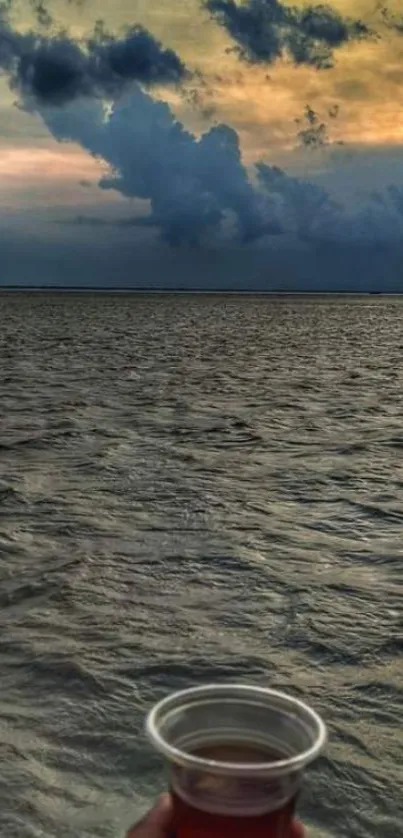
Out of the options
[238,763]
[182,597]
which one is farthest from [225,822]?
[182,597]

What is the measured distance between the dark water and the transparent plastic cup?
225cm

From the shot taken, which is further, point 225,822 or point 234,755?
point 234,755

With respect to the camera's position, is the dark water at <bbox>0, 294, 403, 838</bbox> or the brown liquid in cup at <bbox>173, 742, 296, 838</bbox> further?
the dark water at <bbox>0, 294, 403, 838</bbox>

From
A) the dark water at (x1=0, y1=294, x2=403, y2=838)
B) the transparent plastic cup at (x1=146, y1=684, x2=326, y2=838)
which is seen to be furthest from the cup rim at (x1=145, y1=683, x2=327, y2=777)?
the dark water at (x1=0, y1=294, x2=403, y2=838)

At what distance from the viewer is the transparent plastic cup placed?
2.09 metres

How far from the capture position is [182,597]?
7840 millimetres

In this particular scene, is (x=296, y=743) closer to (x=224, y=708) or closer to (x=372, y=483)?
(x=224, y=708)

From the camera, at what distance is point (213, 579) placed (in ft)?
27.4

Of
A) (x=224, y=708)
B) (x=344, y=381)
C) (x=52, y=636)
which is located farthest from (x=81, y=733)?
(x=344, y=381)

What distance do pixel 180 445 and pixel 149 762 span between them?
11.6m

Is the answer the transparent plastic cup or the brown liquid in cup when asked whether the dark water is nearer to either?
the transparent plastic cup

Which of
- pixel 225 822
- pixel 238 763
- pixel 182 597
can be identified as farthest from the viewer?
pixel 182 597

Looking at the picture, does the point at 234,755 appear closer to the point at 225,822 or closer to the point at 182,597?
the point at 225,822

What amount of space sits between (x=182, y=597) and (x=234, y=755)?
18.1ft
